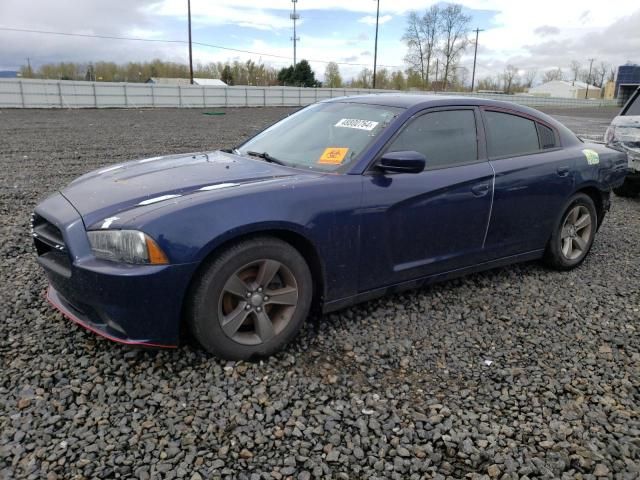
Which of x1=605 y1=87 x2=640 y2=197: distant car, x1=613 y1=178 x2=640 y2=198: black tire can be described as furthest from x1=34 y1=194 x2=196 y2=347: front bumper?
x1=613 y1=178 x2=640 y2=198: black tire

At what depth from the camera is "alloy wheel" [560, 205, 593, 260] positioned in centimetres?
465

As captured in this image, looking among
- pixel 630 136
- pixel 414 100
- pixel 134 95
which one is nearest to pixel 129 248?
pixel 414 100

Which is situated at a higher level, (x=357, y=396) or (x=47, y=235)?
(x=47, y=235)

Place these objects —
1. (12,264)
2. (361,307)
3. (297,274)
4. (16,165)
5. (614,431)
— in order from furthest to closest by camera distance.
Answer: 1. (16,165)
2. (12,264)
3. (361,307)
4. (297,274)
5. (614,431)

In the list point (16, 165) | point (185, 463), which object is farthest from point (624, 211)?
point (16, 165)

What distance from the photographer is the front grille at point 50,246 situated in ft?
9.27

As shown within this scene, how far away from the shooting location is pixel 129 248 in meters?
2.61

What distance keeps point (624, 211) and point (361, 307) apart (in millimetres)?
5247

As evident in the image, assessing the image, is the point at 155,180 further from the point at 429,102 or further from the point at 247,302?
the point at 429,102

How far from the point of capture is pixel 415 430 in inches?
98.4

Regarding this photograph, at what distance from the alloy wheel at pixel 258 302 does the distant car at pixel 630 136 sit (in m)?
5.63

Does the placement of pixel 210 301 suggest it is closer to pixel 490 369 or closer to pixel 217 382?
pixel 217 382

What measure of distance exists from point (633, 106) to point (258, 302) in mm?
7256

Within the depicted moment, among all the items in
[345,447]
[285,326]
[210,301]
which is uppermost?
[210,301]
